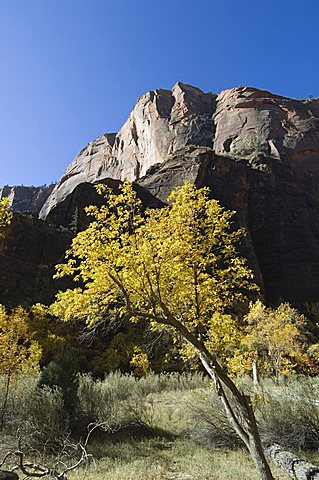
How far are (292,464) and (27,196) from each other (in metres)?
130

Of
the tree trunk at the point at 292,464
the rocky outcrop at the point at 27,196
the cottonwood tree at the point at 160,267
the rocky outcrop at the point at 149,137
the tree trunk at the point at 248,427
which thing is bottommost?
the tree trunk at the point at 292,464

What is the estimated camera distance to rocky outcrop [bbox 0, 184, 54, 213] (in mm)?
115250

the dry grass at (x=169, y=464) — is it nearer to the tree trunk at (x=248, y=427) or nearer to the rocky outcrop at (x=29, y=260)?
the tree trunk at (x=248, y=427)

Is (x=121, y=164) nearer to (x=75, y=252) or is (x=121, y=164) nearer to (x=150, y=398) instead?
(x=150, y=398)

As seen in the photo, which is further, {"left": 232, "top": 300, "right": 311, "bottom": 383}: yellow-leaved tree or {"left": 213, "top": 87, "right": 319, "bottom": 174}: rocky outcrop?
{"left": 213, "top": 87, "right": 319, "bottom": 174}: rocky outcrop

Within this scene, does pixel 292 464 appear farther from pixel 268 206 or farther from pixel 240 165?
pixel 268 206

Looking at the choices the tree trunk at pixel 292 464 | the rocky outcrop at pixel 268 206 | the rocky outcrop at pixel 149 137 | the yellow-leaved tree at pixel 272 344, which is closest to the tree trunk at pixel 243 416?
the tree trunk at pixel 292 464

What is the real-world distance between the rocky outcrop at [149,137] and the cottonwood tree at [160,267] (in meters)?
71.0

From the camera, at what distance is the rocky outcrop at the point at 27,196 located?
378 feet

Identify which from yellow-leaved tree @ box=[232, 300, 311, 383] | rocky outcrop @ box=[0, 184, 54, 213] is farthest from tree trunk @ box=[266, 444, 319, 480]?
rocky outcrop @ box=[0, 184, 54, 213]

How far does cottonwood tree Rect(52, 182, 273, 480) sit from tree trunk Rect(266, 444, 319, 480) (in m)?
1.61

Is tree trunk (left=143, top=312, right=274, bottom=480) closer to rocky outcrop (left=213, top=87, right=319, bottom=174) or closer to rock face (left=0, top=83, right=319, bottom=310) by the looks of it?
rock face (left=0, top=83, right=319, bottom=310)

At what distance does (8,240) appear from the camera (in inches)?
1437

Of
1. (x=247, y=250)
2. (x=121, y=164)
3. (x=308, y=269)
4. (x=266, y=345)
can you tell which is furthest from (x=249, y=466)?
(x=121, y=164)
